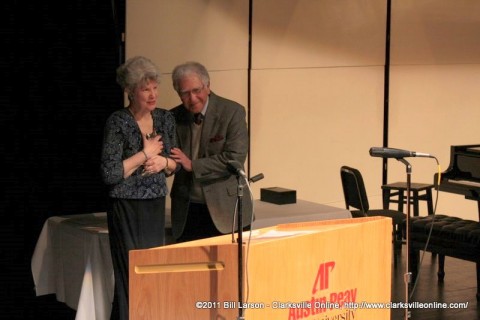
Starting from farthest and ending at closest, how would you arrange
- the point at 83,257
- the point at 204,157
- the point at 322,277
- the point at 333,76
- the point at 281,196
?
the point at 333,76
the point at 281,196
the point at 83,257
the point at 204,157
the point at 322,277

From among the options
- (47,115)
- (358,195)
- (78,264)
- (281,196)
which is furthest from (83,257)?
(358,195)

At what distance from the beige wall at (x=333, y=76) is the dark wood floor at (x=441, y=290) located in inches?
46.4

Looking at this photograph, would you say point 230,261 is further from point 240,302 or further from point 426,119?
point 426,119

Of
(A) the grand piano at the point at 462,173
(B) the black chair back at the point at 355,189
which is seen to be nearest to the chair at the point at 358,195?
(B) the black chair back at the point at 355,189

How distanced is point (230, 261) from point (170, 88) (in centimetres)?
349

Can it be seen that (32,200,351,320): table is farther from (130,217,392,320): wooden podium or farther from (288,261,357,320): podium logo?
(288,261,357,320): podium logo

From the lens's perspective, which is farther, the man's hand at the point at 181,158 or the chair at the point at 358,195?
the chair at the point at 358,195

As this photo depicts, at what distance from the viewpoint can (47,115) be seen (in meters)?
5.27

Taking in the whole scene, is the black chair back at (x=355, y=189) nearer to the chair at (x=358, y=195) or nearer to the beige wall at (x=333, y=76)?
the chair at (x=358, y=195)

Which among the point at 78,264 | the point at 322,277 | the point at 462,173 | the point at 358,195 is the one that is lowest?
the point at 78,264

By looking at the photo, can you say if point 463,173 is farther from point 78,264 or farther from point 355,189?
point 78,264

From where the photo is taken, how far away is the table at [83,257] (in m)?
4.41

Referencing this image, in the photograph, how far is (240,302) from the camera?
2.88 m

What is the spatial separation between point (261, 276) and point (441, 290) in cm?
332
